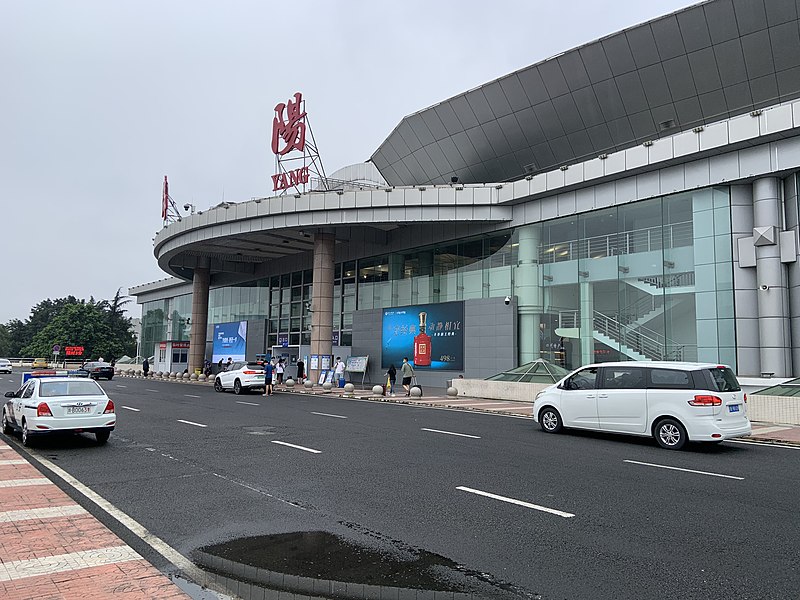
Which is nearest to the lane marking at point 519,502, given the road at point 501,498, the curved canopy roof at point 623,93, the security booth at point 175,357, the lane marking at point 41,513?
the road at point 501,498

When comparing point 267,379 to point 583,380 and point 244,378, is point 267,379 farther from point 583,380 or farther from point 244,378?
point 583,380

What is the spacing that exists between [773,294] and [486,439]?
1473 cm

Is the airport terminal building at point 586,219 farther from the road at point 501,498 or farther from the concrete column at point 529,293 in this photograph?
the road at point 501,498

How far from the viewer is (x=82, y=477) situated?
32.5ft

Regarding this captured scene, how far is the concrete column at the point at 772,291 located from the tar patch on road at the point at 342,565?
21.4 metres

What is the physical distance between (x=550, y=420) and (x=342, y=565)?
1092 centimetres

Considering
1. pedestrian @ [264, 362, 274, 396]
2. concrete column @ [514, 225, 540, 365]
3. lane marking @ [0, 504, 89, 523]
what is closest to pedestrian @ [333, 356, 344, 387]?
pedestrian @ [264, 362, 274, 396]

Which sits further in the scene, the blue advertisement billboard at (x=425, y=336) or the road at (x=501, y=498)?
the blue advertisement billboard at (x=425, y=336)

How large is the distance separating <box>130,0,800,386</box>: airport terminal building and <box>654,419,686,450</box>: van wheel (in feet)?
39.9

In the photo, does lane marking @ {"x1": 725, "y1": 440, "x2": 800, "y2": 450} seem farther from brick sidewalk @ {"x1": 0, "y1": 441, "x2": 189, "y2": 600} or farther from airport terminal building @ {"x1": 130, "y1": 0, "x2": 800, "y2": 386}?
brick sidewalk @ {"x1": 0, "y1": 441, "x2": 189, "y2": 600}

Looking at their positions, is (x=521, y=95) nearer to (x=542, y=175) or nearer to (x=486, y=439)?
(x=542, y=175)

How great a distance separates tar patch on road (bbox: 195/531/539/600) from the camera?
5.27 m

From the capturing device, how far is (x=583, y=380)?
1507 cm

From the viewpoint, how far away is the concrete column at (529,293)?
31.8m
